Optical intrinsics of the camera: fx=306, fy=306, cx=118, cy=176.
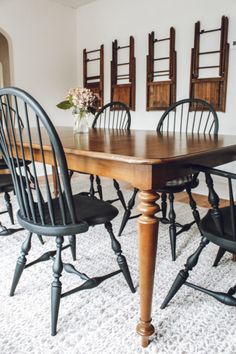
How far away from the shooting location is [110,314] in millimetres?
1443

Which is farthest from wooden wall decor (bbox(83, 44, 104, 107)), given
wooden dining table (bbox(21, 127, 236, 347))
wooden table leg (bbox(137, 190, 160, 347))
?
wooden table leg (bbox(137, 190, 160, 347))

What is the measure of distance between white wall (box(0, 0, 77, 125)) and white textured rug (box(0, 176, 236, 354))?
354 cm

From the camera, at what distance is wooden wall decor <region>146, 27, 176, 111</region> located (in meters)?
4.12

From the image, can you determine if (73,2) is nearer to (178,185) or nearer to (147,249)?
(178,185)

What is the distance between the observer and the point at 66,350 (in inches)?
48.3

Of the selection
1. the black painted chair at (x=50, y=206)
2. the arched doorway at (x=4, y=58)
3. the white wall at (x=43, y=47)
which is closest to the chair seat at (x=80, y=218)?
the black painted chair at (x=50, y=206)

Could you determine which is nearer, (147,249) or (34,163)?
(147,249)

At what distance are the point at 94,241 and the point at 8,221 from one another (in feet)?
2.94

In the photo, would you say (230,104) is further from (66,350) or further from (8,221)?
(66,350)

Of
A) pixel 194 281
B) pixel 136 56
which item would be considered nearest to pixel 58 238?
pixel 194 281

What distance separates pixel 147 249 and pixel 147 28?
4.04 m

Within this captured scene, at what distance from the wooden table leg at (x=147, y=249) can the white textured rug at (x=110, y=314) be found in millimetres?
93

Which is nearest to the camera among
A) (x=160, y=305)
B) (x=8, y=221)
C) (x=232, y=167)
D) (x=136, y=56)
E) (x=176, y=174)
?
(x=176, y=174)

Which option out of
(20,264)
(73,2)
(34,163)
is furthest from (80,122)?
(73,2)
